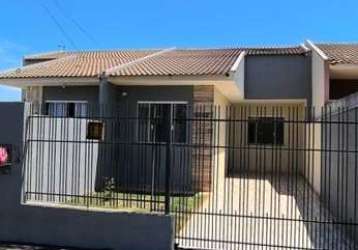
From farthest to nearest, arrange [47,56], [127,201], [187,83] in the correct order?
[47,56]
[187,83]
[127,201]

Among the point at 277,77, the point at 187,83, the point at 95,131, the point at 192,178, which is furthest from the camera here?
the point at 277,77

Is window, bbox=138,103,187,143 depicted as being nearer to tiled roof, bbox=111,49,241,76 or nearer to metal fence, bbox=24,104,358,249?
metal fence, bbox=24,104,358,249

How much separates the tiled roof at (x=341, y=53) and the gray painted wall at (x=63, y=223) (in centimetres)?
881

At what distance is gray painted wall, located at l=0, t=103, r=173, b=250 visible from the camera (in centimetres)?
825

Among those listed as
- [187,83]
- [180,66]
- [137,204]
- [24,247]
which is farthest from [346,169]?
[180,66]

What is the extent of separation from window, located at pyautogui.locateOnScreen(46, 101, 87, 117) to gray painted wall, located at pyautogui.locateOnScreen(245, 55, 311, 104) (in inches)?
270

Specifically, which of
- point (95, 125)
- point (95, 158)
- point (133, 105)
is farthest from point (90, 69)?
point (95, 125)

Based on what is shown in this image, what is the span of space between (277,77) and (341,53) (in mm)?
3812

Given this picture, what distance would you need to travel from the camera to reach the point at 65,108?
16906 millimetres

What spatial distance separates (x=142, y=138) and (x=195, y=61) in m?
4.80

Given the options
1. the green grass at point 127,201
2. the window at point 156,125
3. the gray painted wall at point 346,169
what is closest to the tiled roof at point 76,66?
the window at point 156,125

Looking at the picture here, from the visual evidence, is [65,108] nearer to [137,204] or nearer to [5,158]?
[137,204]

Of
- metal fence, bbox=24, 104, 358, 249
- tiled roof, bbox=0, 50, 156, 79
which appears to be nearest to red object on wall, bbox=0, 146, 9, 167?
metal fence, bbox=24, 104, 358, 249

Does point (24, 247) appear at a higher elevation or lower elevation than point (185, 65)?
lower
